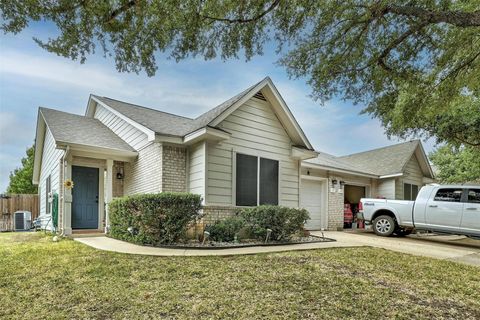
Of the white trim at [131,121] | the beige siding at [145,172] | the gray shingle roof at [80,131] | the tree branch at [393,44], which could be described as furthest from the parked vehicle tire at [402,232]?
the gray shingle roof at [80,131]

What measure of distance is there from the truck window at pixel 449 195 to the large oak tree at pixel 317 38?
2.90 m

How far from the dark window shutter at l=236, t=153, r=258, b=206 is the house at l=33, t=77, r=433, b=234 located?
0.03m

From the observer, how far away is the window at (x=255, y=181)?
9.11 meters

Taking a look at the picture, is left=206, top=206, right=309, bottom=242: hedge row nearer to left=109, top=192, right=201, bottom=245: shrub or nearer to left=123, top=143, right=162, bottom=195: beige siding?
left=109, top=192, right=201, bottom=245: shrub

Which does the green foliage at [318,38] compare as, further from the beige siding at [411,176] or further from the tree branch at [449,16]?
the beige siding at [411,176]

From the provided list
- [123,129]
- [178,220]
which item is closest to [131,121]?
[123,129]

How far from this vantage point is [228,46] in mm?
6129

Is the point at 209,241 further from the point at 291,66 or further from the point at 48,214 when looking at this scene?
the point at 48,214

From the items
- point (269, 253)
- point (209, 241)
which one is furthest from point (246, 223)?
point (269, 253)

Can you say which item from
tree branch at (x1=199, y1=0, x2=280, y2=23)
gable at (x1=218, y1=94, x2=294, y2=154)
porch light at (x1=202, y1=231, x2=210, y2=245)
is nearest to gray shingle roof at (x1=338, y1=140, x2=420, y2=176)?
gable at (x1=218, y1=94, x2=294, y2=154)

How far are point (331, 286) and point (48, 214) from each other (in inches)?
465

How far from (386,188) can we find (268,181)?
882 centimetres

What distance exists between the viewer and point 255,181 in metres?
9.48

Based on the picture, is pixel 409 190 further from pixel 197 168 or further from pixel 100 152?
pixel 100 152
